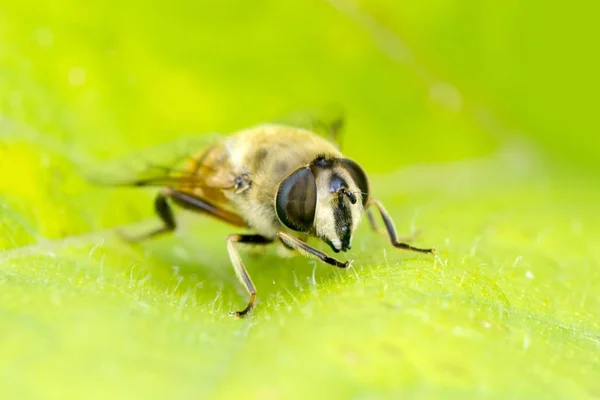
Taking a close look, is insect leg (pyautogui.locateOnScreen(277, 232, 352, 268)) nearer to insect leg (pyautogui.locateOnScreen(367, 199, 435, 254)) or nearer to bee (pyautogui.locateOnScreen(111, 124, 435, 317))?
bee (pyautogui.locateOnScreen(111, 124, 435, 317))

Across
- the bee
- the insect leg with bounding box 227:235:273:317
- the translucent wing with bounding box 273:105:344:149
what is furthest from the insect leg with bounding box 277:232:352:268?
the translucent wing with bounding box 273:105:344:149

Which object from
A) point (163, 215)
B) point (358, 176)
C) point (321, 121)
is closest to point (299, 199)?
point (358, 176)

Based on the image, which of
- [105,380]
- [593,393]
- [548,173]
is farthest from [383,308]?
Result: [548,173]

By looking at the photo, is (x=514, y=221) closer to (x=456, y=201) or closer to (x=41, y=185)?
(x=456, y=201)

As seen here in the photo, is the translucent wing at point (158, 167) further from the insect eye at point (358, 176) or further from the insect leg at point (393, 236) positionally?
the insect leg at point (393, 236)

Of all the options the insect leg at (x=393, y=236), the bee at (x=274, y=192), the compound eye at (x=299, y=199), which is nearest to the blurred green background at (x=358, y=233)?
the insect leg at (x=393, y=236)
